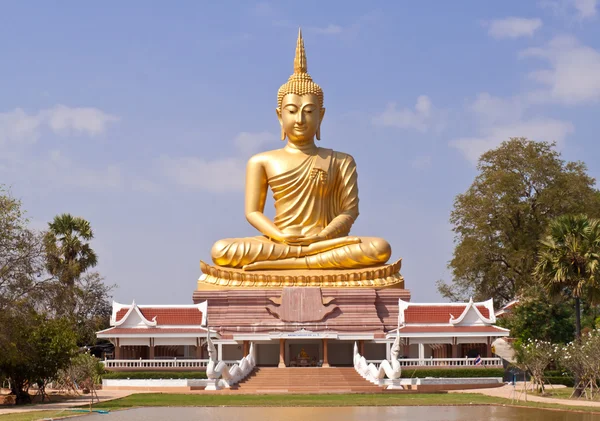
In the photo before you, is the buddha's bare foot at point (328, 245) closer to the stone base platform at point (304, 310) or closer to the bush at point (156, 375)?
the stone base platform at point (304, 310)

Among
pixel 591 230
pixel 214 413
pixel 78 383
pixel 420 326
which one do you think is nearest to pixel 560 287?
pixel 591 230

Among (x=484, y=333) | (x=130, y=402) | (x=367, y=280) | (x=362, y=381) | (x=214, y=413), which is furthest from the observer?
(x=367, y=280)

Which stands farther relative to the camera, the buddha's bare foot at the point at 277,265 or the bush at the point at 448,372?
the buddha's bare foot at the point at 277,265

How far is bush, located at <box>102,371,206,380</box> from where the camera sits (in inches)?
1287

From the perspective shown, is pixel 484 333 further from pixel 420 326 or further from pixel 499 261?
pixel 499 261

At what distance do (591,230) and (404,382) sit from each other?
7969 millimetres

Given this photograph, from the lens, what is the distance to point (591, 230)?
28.6 m

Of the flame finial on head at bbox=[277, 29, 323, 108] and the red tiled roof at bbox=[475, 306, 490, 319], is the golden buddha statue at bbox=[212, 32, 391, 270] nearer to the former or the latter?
the flame finial on head at bbox=[277, 29, 323, 108]

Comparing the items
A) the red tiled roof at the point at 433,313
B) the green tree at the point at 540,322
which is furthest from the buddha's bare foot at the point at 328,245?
the green tree at the point at 540,322

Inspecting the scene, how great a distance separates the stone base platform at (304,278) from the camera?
38.6 meters

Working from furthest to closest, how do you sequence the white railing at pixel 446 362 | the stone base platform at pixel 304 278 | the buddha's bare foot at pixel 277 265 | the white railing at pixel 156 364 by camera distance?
the buddha's bare foot at pixel 277 265 → the stone base platform at pixel 304 278 → the white railing at pixel 156 364 → the white railing at pixel 446 362

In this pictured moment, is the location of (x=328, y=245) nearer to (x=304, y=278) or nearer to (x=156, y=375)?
(x=304, y=278)

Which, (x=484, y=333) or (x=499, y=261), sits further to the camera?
(x=499, y=261)

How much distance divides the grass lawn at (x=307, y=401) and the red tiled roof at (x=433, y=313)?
8.74 meters
